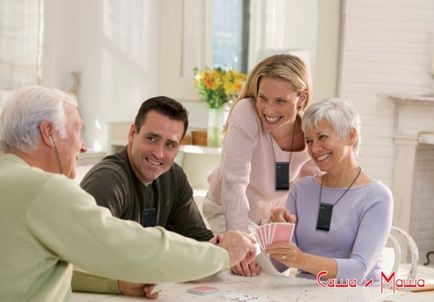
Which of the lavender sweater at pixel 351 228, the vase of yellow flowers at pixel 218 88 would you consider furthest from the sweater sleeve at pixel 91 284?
the vase of yellow flowers at pixel 218 88

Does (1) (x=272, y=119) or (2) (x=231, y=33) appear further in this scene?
(2) (x=231, y=33)

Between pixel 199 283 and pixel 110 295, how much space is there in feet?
0.99

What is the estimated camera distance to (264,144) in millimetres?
3367

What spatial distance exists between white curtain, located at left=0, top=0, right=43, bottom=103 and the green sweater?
471cm

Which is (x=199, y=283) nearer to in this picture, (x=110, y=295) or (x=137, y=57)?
(x=110, y=295)

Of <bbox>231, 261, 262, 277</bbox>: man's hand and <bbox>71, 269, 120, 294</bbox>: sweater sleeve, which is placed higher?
<bbox>71, 269, 120, 294</bbox>: sweater sleeve

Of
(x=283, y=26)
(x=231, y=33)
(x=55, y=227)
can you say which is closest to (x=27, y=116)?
(x=55, y=227)

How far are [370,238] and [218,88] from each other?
3.29 m

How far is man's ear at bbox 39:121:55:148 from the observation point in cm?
192

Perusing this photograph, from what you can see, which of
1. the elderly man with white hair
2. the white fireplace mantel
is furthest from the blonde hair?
the white fireplace mantel

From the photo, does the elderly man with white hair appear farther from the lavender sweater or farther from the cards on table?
the lavender sweater

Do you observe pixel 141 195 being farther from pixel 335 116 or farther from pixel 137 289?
pixel 335 116

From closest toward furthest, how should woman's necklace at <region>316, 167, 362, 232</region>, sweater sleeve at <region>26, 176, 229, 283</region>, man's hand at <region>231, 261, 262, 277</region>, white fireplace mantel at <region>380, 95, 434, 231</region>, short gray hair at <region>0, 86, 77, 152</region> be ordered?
1. sweater sleeve at <region>26, 176, 229, 283</region>
2. short gray hair at <region>0, 86, 77, 152</region>
3. man's hand at <region>231, 261, 262, 277</region>
4. woman's necklace at <region>316, 167, 362, 232</region>
5. white fireplace mantel at <region>380, 95, 434, 231</region>

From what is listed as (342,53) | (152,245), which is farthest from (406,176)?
(152,245)
